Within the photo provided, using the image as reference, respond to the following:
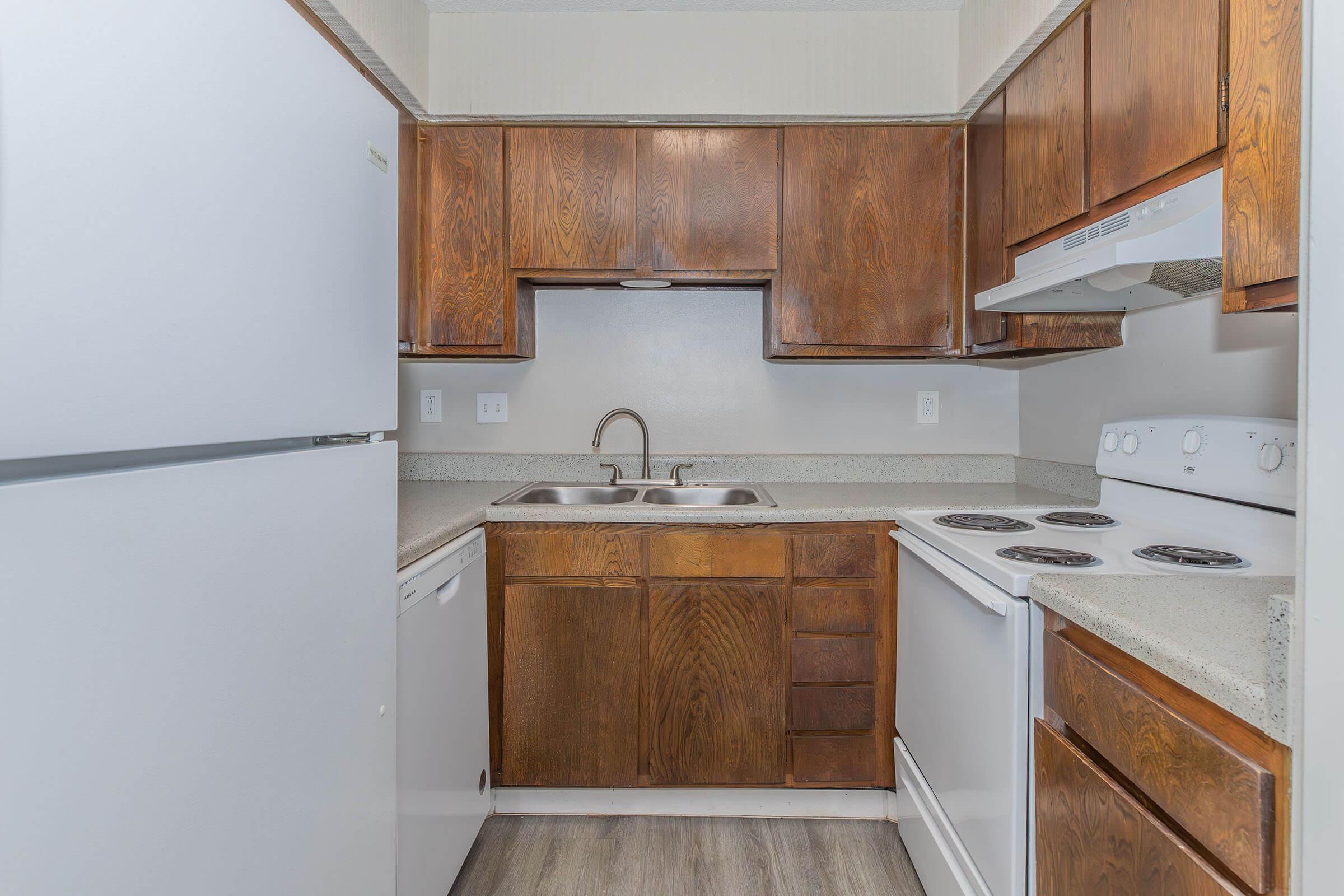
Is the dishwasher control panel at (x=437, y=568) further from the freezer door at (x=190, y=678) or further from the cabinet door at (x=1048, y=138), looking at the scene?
the cabinet door at (x=1048, y=138)

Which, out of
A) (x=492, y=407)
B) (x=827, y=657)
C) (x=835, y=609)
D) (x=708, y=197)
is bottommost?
(x=827, y=657)

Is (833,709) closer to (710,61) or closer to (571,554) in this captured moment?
(571,554)

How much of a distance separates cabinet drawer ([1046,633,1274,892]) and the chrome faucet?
148cm

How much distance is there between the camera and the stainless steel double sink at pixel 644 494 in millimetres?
2334

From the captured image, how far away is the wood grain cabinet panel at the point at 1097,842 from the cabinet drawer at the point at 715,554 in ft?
2.91

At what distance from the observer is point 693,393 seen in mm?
2520

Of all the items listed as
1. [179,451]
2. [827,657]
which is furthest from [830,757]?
[179,451]

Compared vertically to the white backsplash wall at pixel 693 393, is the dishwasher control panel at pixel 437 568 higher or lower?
lower

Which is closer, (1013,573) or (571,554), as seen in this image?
(1013,573)

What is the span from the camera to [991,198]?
78.6 inches

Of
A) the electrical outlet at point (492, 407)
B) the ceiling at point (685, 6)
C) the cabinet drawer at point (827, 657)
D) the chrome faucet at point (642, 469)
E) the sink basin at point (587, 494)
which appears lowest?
the cabinet drawer at point (827, 657)

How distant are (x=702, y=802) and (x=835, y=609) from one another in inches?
27.0

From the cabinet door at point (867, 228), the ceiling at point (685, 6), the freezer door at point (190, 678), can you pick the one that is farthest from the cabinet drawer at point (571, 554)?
the ceiling at point (685, 6)

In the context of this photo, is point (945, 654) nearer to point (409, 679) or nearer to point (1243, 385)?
point (1243, 385)
